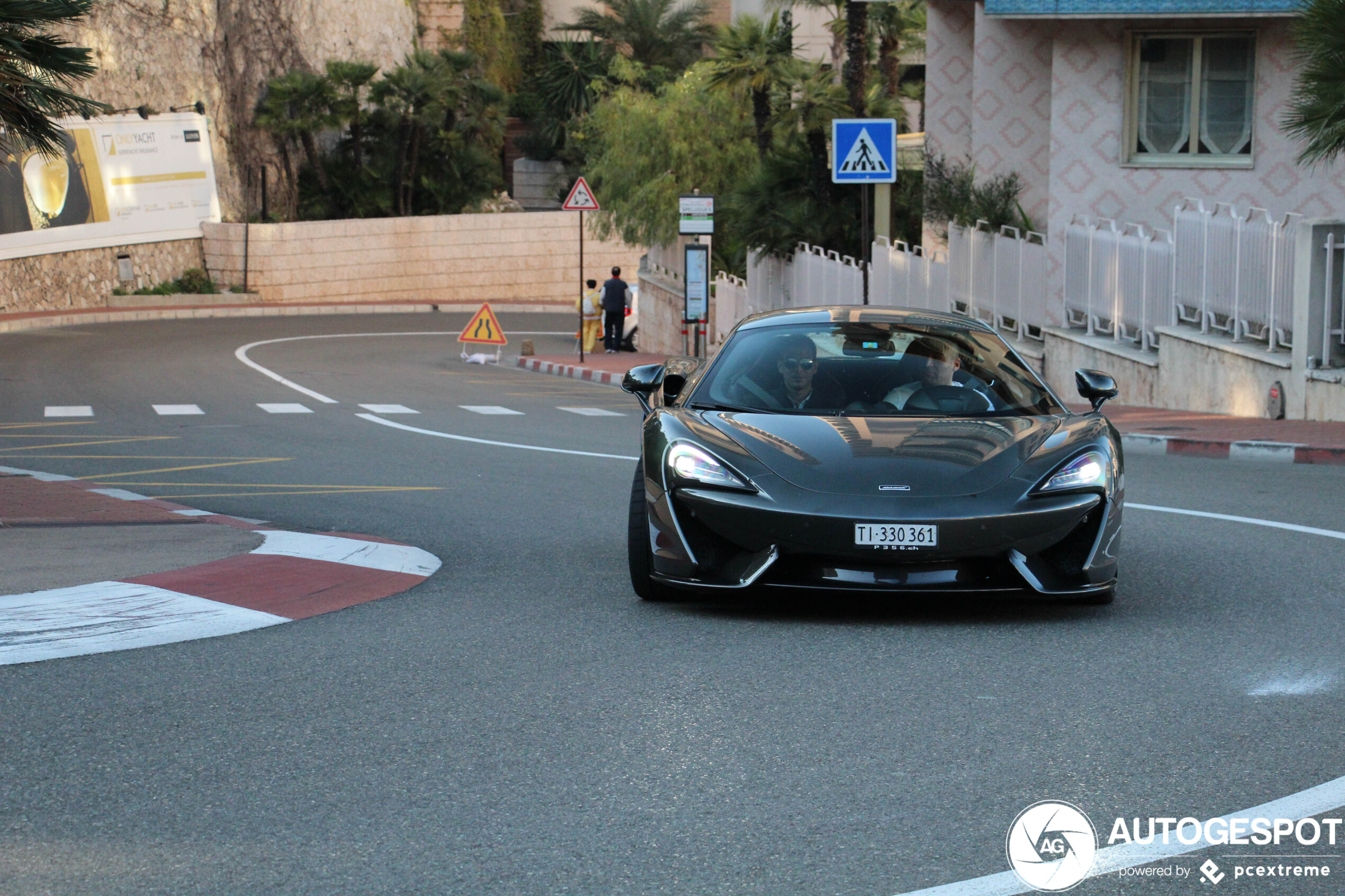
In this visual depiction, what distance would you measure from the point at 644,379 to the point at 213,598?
233 cm

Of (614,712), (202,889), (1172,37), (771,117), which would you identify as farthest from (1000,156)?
(202,889)

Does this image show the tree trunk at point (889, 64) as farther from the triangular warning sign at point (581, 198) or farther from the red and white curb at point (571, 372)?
the red and white curb at point (571, 372)

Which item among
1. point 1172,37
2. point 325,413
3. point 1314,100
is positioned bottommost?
point 325,413

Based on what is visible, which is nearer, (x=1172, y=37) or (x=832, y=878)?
(x=832, y=878)

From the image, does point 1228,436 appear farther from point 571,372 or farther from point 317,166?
point 317,166

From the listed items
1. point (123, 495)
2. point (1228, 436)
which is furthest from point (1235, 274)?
point (123, 495)

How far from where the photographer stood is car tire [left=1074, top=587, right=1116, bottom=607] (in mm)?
6738

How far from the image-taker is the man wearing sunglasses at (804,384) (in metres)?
7.53

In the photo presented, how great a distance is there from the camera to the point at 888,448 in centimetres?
676

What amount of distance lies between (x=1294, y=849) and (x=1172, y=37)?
60.2 feet

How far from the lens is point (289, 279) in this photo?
170ft

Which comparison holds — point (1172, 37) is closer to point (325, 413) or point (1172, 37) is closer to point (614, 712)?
point (325, 413)

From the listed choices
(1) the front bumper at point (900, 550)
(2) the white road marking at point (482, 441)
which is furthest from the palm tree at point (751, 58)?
(1) the front bumper at point (900, 550)

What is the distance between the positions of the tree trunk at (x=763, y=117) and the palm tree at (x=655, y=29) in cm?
3571
